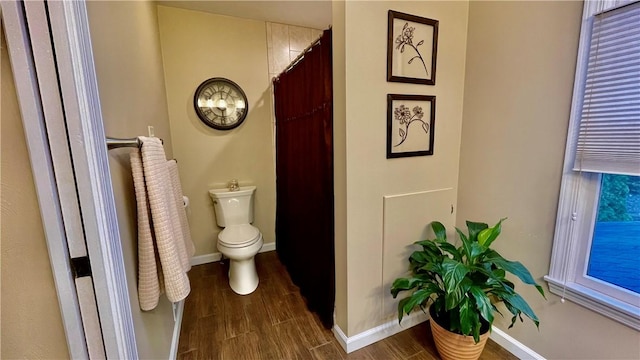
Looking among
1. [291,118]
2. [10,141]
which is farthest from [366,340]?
[10,141]

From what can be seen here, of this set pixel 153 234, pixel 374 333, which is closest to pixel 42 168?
pixel 153 234

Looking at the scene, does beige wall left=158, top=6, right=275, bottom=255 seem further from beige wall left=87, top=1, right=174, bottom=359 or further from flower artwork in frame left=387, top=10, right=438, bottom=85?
flower artwork in frame left=387, top=10, right=438, bottom=85

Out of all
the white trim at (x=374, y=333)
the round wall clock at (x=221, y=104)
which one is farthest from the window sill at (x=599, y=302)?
the round wall clock at (x=221, y=104)

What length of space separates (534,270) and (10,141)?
85.7 inches

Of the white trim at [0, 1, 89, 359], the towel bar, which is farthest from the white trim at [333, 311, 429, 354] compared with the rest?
the towel bar

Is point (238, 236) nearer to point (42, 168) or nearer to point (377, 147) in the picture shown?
point (377, 147)

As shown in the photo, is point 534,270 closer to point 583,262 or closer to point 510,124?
point 583,262

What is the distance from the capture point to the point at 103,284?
0.76 m

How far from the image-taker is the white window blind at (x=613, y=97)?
42.0 inches

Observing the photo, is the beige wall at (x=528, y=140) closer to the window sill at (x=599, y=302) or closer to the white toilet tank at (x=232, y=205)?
the window sill at (x=599, y=302)

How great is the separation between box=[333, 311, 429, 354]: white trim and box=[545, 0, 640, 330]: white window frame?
32.7 inches

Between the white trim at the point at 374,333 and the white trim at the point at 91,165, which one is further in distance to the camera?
the white trim at the point at 374,333

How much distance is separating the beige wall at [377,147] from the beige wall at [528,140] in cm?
12

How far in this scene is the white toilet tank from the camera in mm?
2541
